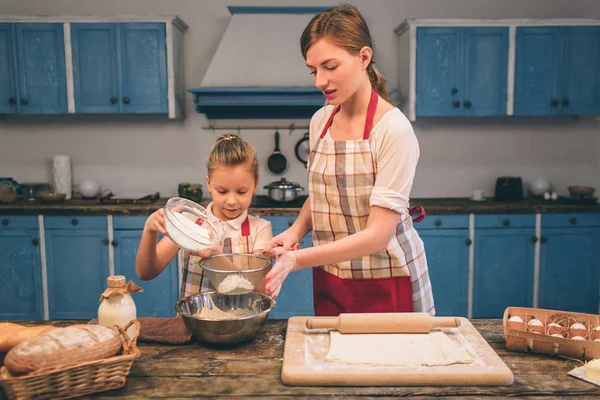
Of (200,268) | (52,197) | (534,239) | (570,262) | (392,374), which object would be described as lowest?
(570,262)

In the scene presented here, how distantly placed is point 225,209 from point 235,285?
0.46 metres

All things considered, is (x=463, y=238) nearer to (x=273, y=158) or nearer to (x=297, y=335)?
(x=273, y=158)

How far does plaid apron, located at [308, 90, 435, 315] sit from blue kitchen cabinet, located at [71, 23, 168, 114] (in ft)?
7.90

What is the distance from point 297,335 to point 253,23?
10.0 feet

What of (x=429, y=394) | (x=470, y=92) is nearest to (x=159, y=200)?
(x=470, y=92)

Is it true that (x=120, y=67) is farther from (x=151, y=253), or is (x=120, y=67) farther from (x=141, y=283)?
(x=151, y=253)

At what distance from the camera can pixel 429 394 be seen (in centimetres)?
123

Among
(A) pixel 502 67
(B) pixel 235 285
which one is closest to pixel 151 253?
(B) pixel 235 285

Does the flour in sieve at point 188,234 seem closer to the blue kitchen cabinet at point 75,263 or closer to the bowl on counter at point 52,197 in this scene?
the blue kitchen cabinet at point 75,263

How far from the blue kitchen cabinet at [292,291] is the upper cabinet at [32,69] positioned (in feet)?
5.92

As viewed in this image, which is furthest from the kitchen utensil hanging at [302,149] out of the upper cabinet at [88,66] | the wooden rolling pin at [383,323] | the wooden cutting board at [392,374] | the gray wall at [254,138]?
the wooden cutting board at [392,374]

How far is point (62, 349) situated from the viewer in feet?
3.92

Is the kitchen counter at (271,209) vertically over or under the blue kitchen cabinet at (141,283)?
over

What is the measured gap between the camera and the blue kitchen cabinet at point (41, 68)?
3957 mm
